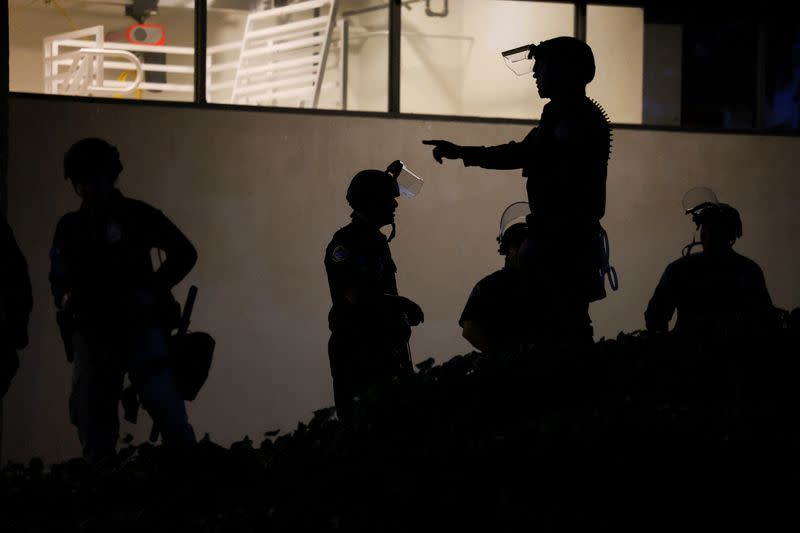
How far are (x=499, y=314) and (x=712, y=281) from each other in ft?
4.89

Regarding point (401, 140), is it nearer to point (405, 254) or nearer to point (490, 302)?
point (405, 254)

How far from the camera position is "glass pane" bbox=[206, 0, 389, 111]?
7820 mm

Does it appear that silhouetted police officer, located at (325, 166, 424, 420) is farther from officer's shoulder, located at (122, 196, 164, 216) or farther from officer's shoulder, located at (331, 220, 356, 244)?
officer's shoulder, located at (122, 196, 164, 216)

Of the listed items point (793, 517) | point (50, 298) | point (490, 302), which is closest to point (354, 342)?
point (490, 302)

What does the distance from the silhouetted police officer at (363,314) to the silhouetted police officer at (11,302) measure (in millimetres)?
1439

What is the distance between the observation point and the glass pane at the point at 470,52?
8.16m

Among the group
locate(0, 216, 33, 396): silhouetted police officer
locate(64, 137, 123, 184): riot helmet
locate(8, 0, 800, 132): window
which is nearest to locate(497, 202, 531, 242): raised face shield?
locate(64, 137, 123, 184): riot helmet

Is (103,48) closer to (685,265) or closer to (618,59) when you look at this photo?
(618,59)

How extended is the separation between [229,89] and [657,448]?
538 centimetres

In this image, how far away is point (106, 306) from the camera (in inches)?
184

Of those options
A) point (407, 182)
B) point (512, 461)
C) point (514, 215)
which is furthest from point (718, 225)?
point (512, 461)

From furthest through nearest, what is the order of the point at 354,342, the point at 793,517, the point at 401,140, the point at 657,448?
the point at 401,140
the point at 354,342
the point at 657,448
the point at 793,517

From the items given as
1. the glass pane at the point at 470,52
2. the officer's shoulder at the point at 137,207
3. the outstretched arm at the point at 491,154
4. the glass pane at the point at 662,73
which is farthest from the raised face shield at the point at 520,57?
the glass pane at the point at 662,73

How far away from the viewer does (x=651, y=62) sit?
340 inches
